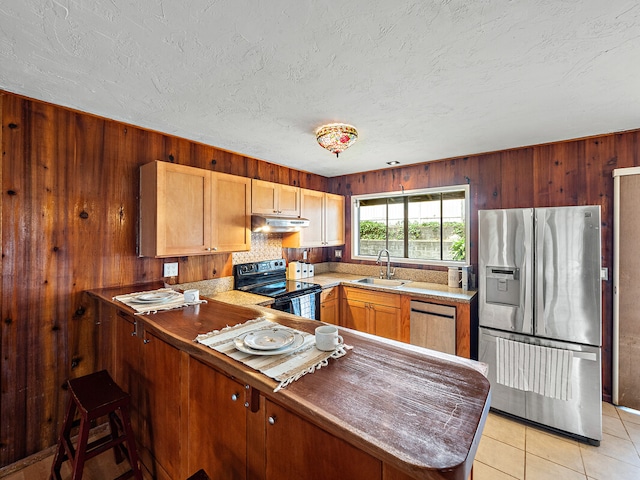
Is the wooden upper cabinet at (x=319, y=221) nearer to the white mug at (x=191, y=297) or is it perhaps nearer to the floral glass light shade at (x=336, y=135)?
the floral glass light shade at (x=336, y=135)

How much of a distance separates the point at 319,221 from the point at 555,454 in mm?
3092

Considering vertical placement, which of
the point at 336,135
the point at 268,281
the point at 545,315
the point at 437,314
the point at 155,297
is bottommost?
the point at 437,314

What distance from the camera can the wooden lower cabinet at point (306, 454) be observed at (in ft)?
2.67

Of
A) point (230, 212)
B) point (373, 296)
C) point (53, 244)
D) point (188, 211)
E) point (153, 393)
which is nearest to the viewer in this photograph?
point (153, 393)

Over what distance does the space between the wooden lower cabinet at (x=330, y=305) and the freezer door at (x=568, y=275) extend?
2.04 metres

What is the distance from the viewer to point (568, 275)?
2260mm

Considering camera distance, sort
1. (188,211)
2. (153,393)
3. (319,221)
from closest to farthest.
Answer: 1. (153,393)
2. (188,211)
3. (319,221)

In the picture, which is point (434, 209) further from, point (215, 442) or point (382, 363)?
point (215, 442)

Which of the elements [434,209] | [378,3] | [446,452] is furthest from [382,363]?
[434,209]

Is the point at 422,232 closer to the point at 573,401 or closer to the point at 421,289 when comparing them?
the point at 421,289

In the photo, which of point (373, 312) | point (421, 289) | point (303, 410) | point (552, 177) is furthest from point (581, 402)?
point (303, 410)

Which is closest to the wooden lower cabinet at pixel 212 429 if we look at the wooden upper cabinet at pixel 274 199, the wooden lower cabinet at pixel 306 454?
the wooden lower cabinet at pixel 306 454

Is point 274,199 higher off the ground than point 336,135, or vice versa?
point 336,135

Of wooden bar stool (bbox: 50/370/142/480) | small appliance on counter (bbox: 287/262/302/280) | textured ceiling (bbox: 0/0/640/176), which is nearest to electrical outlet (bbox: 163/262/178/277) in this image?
wooden bar stool (bbox: 50/370/142/480)
